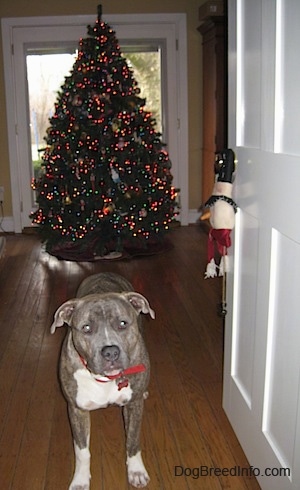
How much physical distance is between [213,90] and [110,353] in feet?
14.7

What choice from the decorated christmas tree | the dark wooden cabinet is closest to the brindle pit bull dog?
the decorated christmas tree

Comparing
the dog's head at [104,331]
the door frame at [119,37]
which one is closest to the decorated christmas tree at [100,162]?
the door frame at [119,37]

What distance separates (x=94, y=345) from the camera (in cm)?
153

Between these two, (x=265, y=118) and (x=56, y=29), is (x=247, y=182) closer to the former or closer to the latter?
(x=265, y=118)

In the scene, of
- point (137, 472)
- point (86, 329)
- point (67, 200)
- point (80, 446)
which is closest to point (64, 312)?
point (86, 329)

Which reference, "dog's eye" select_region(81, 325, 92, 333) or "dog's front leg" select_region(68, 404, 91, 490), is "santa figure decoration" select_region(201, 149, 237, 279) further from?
"dog's front leg" select_region(68, 404, 91, 490)

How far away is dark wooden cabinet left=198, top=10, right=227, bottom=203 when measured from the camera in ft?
16.8

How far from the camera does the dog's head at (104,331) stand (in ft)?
4.94

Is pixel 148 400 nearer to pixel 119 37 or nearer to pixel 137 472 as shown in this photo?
pixel 137 472

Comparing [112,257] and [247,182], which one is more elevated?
[247,182]

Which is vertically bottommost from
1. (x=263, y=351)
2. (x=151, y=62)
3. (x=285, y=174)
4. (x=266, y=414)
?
(x=266, y=414)

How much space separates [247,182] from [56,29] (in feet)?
15.8

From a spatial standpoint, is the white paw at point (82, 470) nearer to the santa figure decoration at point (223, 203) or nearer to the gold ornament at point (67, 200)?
the santa figure decoration at point (223, 203)

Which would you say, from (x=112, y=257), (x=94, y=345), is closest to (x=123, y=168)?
(x=112, y=257)
